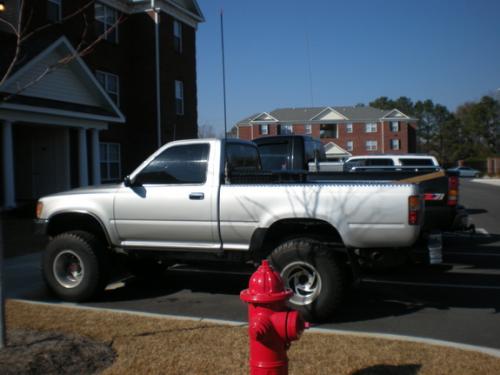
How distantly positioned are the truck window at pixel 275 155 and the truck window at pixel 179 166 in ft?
19.1

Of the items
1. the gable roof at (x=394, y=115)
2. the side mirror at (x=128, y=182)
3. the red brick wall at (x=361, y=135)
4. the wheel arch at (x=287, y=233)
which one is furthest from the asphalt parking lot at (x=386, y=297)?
the gable roof at (x=394, y=115)

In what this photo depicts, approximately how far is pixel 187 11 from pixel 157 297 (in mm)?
21867

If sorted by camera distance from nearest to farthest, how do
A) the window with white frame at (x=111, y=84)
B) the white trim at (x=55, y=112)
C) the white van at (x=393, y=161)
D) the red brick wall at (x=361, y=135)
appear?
the white trim at (x=55, y=112), the white van at (x=393, y=161), the window with white frame at (x=111, y=84), the red brick wall at (x=361, y=135)

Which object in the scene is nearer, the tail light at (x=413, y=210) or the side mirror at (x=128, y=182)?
the tail light at (x=413, y=210)

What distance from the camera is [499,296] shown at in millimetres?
7047

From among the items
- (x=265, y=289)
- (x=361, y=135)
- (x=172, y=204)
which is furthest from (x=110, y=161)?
(x=361, y=135)

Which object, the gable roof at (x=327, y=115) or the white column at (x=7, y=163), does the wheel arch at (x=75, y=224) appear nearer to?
the white column at (x=7, y=163)

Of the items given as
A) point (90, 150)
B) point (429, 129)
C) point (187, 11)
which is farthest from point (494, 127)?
point (90, 150)

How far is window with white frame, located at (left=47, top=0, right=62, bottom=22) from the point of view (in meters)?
18.7

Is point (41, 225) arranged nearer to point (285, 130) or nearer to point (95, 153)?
point (95, 153)

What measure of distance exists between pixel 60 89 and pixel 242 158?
11.5 m

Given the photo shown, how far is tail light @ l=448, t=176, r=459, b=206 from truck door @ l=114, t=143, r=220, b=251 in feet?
15.1

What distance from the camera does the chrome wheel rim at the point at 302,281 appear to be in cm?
573

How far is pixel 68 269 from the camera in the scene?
6883 mm
